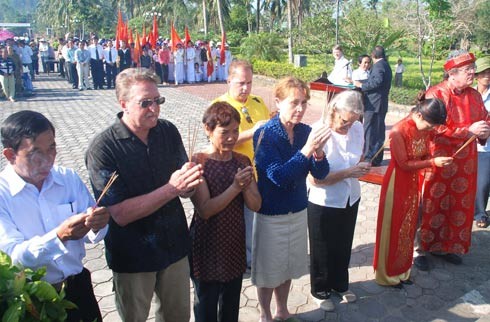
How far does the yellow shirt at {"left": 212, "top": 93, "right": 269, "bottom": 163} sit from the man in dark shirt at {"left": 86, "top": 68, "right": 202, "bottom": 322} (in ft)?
3.18

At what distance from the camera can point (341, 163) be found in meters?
3.01

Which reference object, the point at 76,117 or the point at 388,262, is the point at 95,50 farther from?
the point at 388,262

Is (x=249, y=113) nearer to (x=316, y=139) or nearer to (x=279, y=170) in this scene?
(x=279, y=170)

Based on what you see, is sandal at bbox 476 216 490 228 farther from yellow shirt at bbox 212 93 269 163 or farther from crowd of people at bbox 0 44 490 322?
yellow shirt at bbox 212 93 269 163

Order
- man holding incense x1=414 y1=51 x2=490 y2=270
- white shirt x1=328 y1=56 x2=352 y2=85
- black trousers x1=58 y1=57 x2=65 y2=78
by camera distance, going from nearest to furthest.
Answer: man holding incense x1=414 y1=51 x2=490 y2=270 → white shirt x1=328 y1=56 x2=352 y2=85 → black trousers x1=58 y1=57 x2=65 y2=78

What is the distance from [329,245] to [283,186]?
78cm

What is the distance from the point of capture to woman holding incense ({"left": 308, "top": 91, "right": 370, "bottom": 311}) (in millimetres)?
2867

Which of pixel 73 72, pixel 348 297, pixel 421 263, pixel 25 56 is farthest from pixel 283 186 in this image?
pixel 25 56

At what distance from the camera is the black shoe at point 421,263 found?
3.87 meters

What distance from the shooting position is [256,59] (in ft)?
64.3

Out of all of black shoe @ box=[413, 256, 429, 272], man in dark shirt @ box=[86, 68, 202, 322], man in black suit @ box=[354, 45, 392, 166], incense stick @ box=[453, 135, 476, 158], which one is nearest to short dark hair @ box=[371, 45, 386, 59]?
man in black suit @ box=[354, 45, 392, 166]

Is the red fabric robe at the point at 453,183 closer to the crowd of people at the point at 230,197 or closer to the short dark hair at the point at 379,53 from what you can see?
the crowd of people at the point at 230,197

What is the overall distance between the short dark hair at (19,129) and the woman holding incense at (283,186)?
126cm

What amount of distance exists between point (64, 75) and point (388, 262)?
67.1 feet
